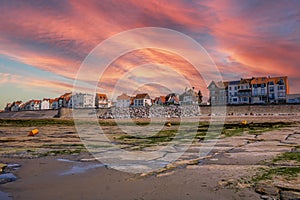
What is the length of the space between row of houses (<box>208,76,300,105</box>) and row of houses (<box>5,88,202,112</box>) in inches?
295

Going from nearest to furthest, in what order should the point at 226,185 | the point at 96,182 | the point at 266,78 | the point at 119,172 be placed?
1. the point at 226,185
2. the point at 96,182
3. the point at 119,172
4. the point at 266,78

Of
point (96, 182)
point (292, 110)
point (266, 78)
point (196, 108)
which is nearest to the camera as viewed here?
point (96, 182)

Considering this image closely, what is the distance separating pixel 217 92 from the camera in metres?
101

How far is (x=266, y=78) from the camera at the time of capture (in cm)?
9025

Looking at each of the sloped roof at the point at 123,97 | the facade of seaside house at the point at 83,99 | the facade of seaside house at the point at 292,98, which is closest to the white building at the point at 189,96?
the sloped roof at the point at 123,97

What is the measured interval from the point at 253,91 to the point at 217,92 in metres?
14.1

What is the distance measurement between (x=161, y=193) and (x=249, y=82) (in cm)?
9540

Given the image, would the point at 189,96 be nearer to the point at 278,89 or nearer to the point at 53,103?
the point at 278,89

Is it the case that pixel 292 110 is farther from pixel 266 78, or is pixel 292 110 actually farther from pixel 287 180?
pixel 287 180

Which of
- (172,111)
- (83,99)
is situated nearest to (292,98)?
(172,111)

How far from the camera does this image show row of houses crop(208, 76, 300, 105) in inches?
3418

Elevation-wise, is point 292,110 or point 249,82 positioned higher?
point 249,82

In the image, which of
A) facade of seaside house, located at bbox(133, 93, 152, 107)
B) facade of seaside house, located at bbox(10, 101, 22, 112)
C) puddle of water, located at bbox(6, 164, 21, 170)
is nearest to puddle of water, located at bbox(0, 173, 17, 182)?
puddle of water, located at bbox(6, 164, 21, 170)

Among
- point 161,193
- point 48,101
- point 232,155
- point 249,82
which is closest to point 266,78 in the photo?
point 249,82
